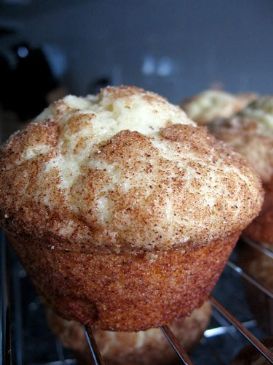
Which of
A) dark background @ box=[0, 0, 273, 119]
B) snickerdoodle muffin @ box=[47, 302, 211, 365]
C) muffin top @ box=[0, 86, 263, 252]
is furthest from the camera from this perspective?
dark background @ box=[0, 0, 273, 119]

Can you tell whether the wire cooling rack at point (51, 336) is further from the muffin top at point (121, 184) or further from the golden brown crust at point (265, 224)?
the muffin top at point (121, 184)

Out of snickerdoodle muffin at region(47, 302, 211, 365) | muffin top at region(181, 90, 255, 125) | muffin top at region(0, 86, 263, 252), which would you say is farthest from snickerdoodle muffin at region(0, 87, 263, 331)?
muffin top at region(181, 90, 255, 125)

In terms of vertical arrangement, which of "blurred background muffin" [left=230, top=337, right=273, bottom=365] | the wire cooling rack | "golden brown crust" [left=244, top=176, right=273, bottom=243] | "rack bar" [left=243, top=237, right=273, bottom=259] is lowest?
the wire cooling rack

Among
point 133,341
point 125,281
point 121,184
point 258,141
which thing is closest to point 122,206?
point 121,184

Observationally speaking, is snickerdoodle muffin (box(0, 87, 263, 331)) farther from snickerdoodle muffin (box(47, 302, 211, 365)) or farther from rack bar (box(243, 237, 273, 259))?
rack bar (box(243, 237, 273, 259))

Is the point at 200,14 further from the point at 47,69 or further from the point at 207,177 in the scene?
the point at 207,177

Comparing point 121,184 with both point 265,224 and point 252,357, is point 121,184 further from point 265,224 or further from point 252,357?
point 265,224
